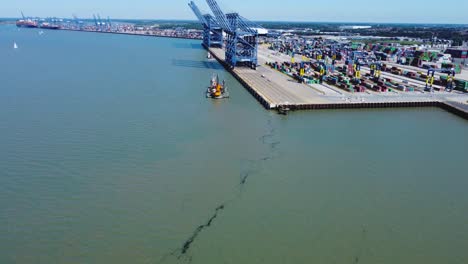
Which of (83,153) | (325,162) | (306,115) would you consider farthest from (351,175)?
(83,153)

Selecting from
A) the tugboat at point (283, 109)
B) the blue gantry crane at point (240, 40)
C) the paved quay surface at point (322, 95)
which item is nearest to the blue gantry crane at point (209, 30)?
the blue gantry crane at point (240, 40)

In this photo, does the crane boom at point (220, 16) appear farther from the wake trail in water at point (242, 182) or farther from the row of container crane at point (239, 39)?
the wake trail in water at point (242, 182)

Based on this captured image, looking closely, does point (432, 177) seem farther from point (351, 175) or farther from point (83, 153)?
point (83, 153)

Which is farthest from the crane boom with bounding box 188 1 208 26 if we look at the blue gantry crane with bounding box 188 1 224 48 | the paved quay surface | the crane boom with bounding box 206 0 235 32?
the paved quay surface

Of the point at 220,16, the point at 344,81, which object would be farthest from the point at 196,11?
the point at 344,81

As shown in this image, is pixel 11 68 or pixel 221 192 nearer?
pixel 221 192

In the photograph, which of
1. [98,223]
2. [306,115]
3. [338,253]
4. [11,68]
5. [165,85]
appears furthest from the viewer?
[11,68]

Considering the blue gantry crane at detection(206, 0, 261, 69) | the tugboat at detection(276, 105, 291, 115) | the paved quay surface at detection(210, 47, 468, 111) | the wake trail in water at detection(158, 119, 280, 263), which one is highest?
the blue gantry crane at detection(206, 0, 261, 69)

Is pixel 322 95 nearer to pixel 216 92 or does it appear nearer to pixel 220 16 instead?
pixel 216 92

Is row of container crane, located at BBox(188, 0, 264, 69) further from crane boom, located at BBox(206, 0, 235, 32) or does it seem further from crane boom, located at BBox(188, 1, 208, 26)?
crane boom, located at BBox(188, 1, 208, 26)

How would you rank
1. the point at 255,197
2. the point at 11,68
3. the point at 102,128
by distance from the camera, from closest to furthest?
the point at 255,197 → the point at 102,128 → the point at 11,68
